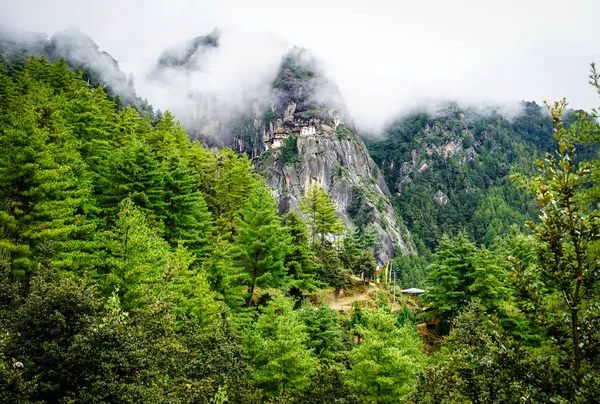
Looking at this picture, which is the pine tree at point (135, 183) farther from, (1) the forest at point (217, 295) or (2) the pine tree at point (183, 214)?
(2) the pine tree at point (183, 214)

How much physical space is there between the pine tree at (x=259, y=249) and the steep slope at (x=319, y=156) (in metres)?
76.5

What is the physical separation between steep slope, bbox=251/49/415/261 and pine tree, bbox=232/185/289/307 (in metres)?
76.5

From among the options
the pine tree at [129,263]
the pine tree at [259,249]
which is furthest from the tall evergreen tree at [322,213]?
the pine tree at [129,263]

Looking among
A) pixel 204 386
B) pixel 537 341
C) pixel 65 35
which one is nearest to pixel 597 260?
pixel 204 386

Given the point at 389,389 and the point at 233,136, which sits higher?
the point at 233,136

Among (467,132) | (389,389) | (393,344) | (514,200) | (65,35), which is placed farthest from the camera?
(467,132)

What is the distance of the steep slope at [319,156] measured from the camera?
117 m

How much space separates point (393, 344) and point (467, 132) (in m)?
199

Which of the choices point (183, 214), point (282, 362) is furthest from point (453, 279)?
point (183, 214)

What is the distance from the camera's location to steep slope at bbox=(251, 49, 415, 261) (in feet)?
383

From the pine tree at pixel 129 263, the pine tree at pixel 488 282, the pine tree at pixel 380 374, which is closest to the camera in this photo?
the pine tree at pixel 129 263

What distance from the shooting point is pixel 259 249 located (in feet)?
86.3

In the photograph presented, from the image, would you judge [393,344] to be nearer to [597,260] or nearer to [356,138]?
[597,260]

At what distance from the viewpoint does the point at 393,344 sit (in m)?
19.8
